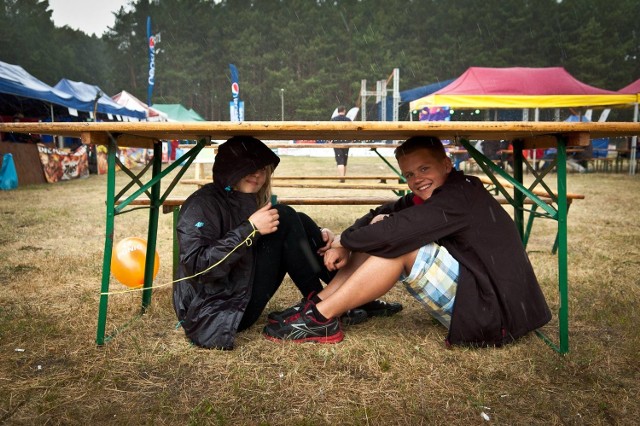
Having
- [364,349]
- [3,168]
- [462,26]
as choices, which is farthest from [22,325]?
[462,26]

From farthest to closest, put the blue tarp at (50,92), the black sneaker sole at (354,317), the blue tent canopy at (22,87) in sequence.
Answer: the blue tarp at (50,92), the blue tent canopy at (22,87), the black sneaker sole at (354,317)

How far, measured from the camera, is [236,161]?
7.97 feet

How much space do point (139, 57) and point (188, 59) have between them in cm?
824

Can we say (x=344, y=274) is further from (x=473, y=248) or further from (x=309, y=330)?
(x=473, y=248)

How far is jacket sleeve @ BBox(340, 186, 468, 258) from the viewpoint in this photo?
218 cm

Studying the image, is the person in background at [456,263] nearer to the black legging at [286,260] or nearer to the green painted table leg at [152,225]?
the black legging at [286,260]

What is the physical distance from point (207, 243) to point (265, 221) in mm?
281

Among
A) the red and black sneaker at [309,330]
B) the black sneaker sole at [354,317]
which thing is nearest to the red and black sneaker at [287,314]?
the red and black sneaker at [309,330]

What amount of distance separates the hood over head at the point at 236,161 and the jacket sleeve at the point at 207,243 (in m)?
0.18

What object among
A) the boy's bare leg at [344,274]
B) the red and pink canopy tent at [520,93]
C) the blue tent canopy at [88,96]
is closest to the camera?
the boy's bare leg at [344,274]

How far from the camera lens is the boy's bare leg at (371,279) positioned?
224cm

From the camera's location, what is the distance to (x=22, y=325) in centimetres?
269

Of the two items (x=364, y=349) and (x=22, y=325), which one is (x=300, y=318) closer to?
(x=364, y=349)

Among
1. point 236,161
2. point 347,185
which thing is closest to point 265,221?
point 236,161
